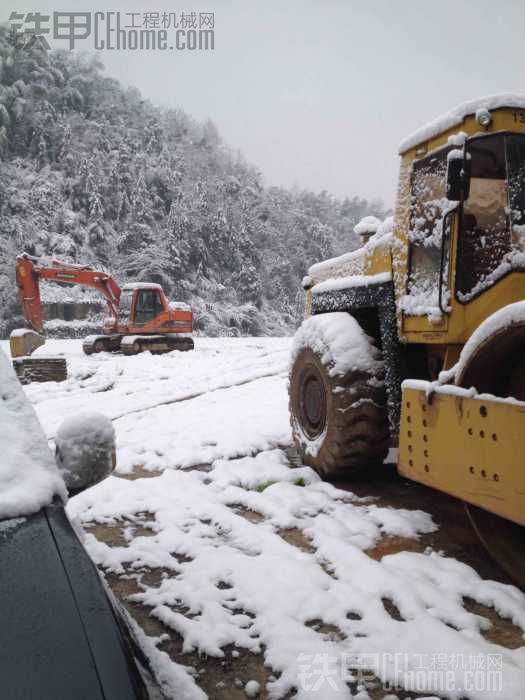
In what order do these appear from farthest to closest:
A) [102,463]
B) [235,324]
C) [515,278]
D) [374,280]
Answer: [235,324] < [374,280] < [515,278] < [102,463]

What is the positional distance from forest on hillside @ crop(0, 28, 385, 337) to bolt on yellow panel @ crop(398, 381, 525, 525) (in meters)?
26.2

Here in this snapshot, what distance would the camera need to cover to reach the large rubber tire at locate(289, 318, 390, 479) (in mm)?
3764

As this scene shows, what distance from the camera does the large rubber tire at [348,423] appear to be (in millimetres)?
3764

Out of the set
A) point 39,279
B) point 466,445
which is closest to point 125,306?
point 39,279

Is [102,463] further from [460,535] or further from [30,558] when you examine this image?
[460,535]

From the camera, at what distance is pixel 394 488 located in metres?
4.12

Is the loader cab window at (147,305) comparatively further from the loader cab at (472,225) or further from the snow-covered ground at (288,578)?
the loader cab at (472,225)

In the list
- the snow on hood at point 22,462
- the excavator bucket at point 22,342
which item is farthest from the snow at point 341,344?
the excavator bucket at point 22,342

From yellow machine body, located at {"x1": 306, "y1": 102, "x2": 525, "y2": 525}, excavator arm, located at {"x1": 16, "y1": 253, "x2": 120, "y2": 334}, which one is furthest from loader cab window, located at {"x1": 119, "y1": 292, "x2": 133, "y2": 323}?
yellow machine body, located at {"x1": 306, "y1": 102, "x2": 525, "y2": 525}

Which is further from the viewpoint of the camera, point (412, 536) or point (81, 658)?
point (412, 536)

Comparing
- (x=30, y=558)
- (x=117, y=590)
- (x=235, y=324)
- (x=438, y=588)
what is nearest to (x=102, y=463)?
(x=30, y=558)

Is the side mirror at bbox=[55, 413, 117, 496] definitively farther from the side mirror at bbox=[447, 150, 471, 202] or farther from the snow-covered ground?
the side mirror at bbox=[447, 150, 471, 202]

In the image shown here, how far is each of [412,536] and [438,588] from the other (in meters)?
0.64

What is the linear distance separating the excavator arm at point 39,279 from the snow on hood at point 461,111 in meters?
13.0
